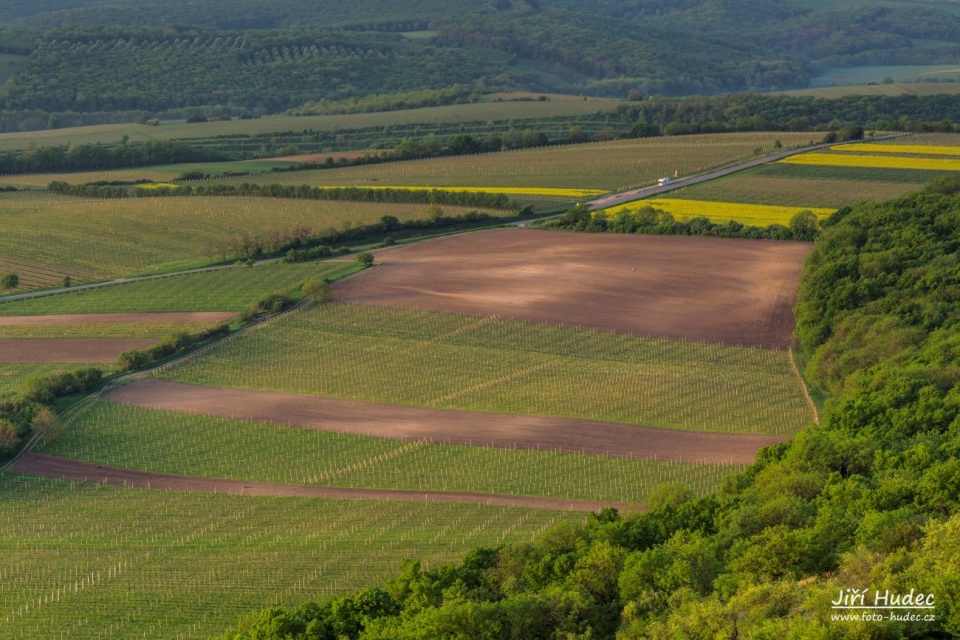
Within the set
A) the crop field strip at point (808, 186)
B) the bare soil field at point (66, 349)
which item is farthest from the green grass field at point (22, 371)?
the crop field strip at point (808, 186)

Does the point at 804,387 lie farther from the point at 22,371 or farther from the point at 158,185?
the point at 158,185

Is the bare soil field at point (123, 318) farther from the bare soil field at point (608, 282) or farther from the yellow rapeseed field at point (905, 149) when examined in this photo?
the yellow rapeseed field at point (905, 149)

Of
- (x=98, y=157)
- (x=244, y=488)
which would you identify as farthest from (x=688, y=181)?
(x=244, y=488)

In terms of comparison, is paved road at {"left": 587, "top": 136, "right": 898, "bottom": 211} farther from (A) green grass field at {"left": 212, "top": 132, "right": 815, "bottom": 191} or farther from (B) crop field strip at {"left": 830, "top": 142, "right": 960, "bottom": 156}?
(B) crop field strip at {"left": 830, "top": 142, "right": 960, "bottom": 156}

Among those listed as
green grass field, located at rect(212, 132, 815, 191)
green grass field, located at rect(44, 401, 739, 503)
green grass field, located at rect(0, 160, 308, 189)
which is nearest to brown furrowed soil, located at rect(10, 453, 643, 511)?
green grass field, located at rect(44, 401, 739, 503)

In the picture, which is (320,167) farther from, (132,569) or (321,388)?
(132,569)

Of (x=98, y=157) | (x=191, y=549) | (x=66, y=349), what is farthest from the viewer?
(x=98, y=157)
